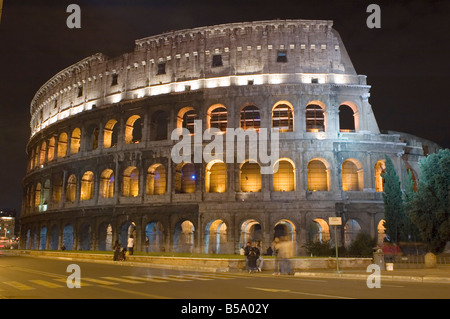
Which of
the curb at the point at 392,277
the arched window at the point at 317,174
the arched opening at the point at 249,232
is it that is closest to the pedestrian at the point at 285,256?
the curb at the point at 392,277

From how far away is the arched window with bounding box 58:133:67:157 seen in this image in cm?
4316

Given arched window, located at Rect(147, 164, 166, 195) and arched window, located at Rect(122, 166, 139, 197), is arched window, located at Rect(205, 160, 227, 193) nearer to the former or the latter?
arched window, located at Rect(147, 164, 166, 195)

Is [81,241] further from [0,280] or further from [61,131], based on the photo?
[0,280]

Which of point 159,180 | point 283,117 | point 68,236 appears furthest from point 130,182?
point 283,117

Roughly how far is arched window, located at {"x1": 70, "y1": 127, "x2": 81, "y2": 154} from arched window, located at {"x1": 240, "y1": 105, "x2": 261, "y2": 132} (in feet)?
55.0

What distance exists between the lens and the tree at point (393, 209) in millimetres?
27953

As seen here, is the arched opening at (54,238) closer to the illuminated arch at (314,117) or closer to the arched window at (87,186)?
the arched window at (87,186)

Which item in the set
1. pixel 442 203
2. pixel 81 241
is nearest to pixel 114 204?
pixel 81 241

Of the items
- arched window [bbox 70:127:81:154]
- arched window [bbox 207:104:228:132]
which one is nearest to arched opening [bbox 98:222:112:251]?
arched window [bbox 70:127:81:154]

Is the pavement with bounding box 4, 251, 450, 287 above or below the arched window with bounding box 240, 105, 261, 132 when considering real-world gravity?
below

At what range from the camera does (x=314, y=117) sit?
118 ft

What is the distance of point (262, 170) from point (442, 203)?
13.0m

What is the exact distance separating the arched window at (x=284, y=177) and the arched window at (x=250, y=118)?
415cm

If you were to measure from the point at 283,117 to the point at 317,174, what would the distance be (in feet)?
19.2
